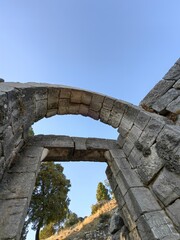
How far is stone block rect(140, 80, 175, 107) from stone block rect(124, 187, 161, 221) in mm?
2163

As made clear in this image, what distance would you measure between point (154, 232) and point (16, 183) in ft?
7.48

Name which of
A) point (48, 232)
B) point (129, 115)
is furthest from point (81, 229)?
point (129, 115)

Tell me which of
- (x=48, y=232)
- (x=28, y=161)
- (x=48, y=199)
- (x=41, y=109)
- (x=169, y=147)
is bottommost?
(x=169, y=147)

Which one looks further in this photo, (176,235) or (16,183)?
(16,183)

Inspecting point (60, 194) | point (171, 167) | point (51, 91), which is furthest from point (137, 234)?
point (60, 194)

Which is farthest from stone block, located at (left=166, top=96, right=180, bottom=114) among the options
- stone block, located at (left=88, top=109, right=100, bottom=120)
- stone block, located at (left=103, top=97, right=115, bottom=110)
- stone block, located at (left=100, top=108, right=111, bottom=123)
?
stone block, located at (left=88, top=109, right=100, bottom=120)

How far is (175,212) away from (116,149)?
6.14 feet

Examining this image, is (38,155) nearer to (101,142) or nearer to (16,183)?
(16,183)

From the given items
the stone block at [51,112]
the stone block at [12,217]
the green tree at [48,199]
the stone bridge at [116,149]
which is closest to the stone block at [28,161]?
the stone bridge at [116,149]

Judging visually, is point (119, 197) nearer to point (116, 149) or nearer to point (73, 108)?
point (116, 149)

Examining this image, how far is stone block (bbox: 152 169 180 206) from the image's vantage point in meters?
2.64

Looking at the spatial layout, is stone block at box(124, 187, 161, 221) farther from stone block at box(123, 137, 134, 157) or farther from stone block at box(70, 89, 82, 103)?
stone block at box(70, 89, 82, 103)

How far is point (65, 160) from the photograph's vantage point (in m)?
4.07

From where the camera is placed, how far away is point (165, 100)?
3949 mm
